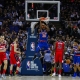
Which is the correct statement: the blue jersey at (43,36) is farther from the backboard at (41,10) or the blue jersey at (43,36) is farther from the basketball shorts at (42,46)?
the backboard at (41,10)

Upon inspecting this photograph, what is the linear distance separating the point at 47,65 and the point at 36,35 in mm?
1621

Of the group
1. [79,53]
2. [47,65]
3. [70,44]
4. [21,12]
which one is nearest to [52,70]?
[47,65]

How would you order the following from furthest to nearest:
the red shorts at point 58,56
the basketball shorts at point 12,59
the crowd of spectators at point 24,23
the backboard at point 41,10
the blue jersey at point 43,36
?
the crowd of spectators at point 24,23 < the backboard at point 41,10 < the blue jersey at point 43,36 < the red shorts at point 58,56 < the basketball shorts at point 12,59

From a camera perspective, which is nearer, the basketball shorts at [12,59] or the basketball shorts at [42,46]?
the basketball shorts at [12,59]

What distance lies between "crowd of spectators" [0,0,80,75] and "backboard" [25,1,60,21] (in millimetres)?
2176

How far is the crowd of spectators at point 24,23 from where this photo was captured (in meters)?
20.9

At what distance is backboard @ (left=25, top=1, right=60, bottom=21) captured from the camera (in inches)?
675

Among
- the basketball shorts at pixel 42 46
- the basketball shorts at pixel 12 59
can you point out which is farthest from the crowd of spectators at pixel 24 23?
the basketball shorts at pixel 12 59

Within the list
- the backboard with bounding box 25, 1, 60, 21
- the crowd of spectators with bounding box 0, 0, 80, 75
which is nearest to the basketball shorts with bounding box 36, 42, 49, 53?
the backboard with bounding box 25, 1, 60, 21

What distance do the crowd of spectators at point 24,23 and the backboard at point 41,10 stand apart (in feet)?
7.14

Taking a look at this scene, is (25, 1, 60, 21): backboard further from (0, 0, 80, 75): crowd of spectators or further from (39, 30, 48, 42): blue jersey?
(0, 0, 80, 75): crowd of spectators

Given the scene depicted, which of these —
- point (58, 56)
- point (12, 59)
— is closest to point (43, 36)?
point (58, 56)

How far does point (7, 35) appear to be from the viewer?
821 inches

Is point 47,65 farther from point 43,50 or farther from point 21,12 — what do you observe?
point 21,12
